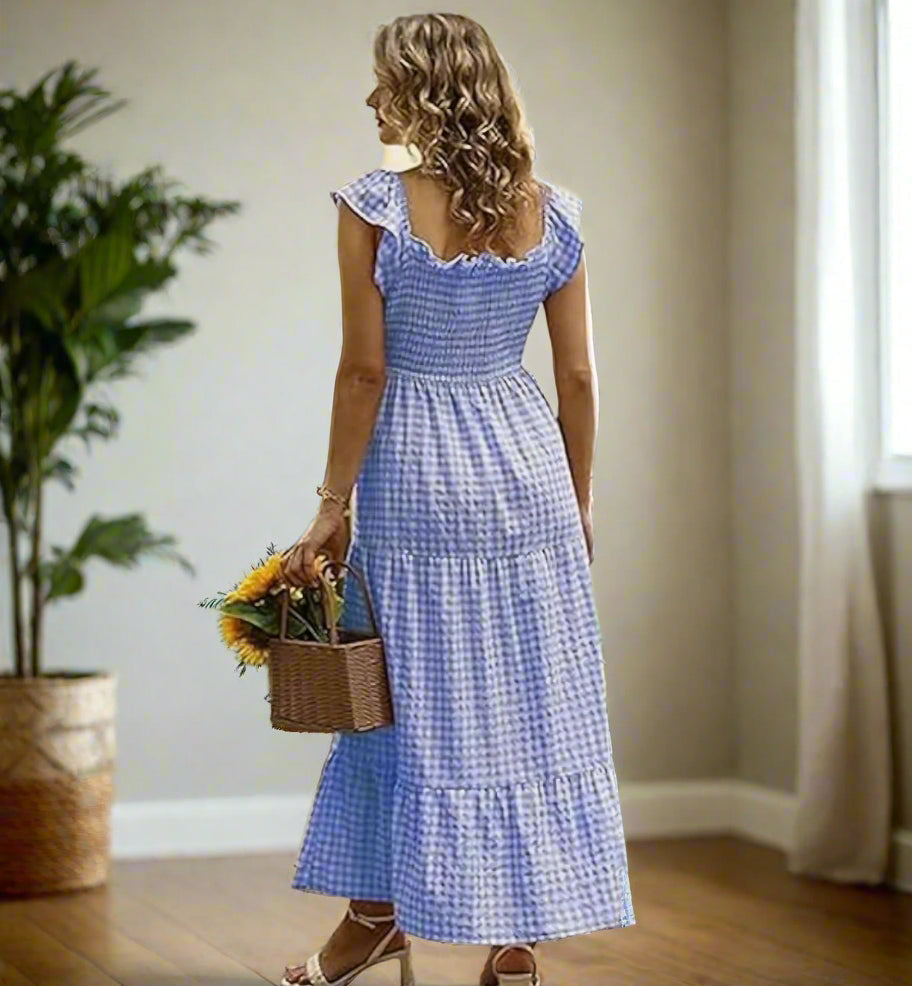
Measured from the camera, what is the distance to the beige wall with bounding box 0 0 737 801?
13.3 feet

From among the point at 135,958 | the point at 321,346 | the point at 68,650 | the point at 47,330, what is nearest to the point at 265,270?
the point at 321,346

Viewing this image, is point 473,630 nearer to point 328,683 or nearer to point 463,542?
point 463,542

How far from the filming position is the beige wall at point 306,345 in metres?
4.04

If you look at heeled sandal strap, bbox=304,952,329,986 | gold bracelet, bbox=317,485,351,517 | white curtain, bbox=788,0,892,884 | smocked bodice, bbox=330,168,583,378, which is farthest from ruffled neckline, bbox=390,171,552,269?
white curtain, bbox=788,0,892,884

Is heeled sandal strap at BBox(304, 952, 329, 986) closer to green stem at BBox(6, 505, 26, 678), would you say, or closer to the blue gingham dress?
the blue gingham dress

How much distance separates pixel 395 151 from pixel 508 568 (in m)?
1.30

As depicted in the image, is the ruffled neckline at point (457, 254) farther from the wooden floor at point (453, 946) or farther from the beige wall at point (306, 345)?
the beige wall at point (306, 345)

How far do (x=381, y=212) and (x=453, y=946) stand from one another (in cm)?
145

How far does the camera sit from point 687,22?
443 centimetres

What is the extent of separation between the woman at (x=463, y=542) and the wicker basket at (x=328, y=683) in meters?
0.04

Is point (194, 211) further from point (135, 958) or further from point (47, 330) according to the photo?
point (135, 958)

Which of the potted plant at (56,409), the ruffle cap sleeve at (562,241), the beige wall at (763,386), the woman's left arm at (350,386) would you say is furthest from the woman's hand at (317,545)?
the beige wall at (763,386)

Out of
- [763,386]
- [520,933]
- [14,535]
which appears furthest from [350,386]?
[763,386]

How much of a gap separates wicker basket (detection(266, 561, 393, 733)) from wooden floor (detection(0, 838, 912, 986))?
0.64 meters
